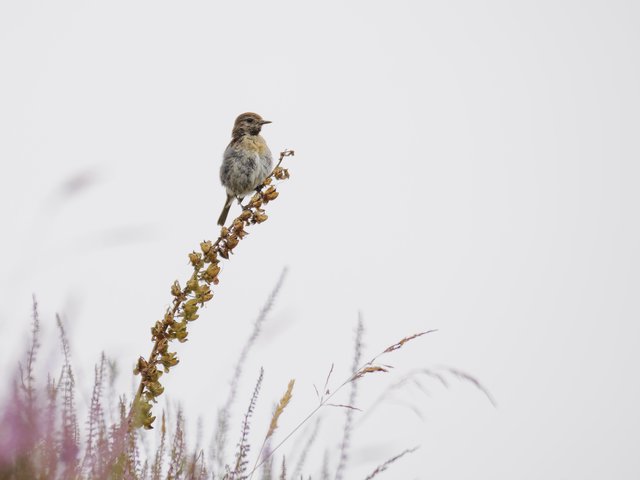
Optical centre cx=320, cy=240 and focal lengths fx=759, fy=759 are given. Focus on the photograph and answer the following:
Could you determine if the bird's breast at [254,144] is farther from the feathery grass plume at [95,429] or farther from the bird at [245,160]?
the feathery grass plume at [95,429]

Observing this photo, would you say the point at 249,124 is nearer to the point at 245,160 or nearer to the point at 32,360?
the point at 245,160

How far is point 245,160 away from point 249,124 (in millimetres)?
592

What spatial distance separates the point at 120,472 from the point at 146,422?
0.49 metres

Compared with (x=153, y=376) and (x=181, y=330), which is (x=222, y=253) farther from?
(x=153, y=376)

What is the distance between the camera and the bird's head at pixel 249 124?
847 centimetres

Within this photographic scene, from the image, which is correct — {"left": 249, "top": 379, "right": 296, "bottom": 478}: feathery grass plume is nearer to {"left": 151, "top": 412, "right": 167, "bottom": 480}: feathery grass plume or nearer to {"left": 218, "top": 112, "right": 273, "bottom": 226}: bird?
{"left": 151, "top": 412, "right": 167, "bottom": 480}: feathery grass plume

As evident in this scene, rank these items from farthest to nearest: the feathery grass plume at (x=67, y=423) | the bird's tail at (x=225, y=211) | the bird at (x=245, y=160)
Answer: the bird's tail at (x=225, y=211), the bird at (x=245, y=160), the feathery grass plume at (x=67, y=423)

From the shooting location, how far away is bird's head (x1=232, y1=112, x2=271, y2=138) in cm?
847

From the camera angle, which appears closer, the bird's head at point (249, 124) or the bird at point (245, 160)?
the bird at point (245, 160)

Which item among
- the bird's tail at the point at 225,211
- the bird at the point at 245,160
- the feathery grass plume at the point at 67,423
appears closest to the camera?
the feathery grass plume at the point at 67,423

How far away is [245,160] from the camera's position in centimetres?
813

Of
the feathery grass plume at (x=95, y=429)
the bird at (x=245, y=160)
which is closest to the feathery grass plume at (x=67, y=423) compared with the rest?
the feathery grass plume at (x=95, y=429)

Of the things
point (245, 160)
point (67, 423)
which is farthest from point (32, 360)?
point (245, 160)

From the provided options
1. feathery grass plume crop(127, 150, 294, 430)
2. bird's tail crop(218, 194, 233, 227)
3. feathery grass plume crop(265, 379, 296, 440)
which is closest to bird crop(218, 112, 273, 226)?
bird's tail crop(218, 194, 233, 227)
